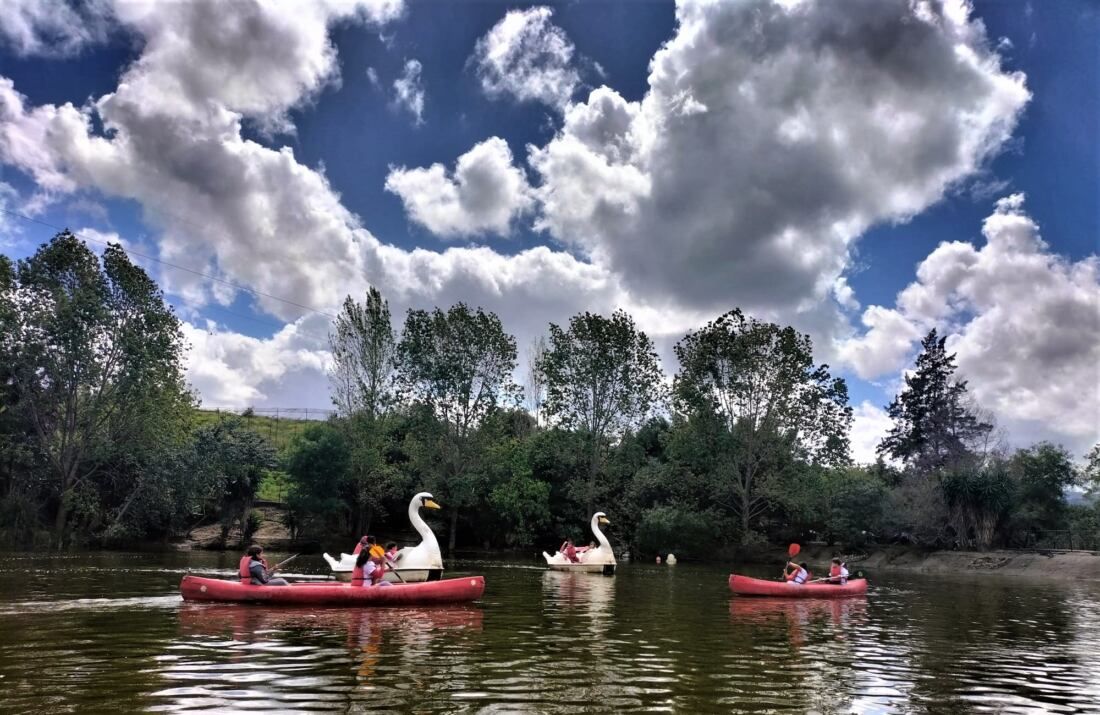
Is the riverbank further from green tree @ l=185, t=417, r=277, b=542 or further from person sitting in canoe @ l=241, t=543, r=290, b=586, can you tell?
person sitting in canoe @ l=241, t=543, r=290, b=586

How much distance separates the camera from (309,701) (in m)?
7.75

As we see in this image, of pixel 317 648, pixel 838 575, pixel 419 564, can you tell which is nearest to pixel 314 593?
pixel 419 564

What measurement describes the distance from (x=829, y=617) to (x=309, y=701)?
43.2 ft

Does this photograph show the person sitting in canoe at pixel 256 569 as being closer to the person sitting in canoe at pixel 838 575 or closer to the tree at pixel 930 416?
the person sitting in canoe at pixel 838 575

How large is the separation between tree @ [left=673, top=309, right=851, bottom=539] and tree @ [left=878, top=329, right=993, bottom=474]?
13364 mm

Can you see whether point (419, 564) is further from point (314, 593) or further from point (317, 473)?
point (317, 473)

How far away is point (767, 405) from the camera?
4481 cm

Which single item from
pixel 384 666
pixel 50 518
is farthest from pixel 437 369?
pixel 384 666

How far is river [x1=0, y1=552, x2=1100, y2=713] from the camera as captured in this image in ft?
26.6

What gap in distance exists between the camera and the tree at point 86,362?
3600 cm

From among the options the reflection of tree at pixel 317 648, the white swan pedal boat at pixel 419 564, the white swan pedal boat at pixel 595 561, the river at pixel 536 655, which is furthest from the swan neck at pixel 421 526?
the white swan pedal boat at pixel 595 561

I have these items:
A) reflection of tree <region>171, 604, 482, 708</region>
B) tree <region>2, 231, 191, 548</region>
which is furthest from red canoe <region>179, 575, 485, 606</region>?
tree <region>2, 231, 191, 548</region>

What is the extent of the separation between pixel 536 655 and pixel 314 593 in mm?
7027

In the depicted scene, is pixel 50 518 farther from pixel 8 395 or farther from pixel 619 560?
pixel 619 560
